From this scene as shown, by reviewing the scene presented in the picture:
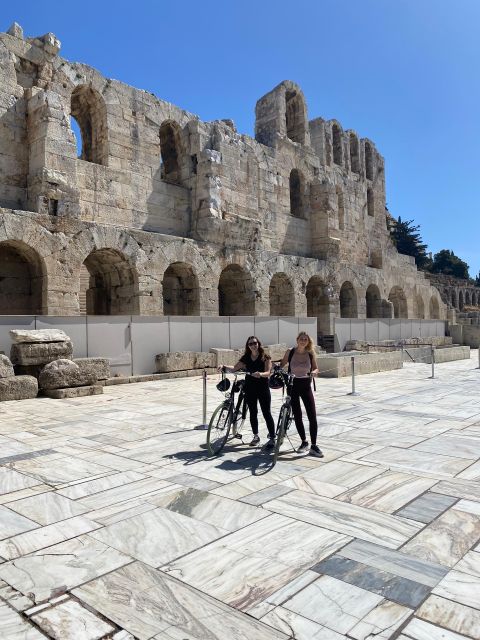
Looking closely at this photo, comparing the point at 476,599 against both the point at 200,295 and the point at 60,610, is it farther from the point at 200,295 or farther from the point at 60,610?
the point at 200,295

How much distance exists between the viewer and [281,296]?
22234 millimetres

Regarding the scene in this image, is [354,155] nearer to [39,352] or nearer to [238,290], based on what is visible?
[238,290]

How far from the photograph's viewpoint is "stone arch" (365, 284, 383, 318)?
1130 inches

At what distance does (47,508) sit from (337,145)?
94.4 ft

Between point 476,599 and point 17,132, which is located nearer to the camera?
point 476,599

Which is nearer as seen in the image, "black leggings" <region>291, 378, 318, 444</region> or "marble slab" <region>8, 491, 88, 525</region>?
"marble slab" <region>8, 491, 88, 525</region>

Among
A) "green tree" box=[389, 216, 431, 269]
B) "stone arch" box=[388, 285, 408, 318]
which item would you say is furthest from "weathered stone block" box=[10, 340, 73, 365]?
"green tree" box=[389, 216, 431, 269]

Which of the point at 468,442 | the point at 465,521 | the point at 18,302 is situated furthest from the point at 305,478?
the point at 18,302

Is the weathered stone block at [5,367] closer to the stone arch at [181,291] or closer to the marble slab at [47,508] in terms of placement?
the marble slab at [47,508]

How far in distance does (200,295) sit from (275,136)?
403 inches

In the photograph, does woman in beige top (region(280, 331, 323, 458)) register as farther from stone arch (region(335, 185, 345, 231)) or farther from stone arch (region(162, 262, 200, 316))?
stone arch (region(335, 185, 345, 231))

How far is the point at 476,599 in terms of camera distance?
2.99 metres

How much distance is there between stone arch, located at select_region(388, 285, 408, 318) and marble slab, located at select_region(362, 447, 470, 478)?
2665 centimetres

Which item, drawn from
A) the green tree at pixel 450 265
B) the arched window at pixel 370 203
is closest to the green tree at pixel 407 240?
the green tree at pixel 450 265
